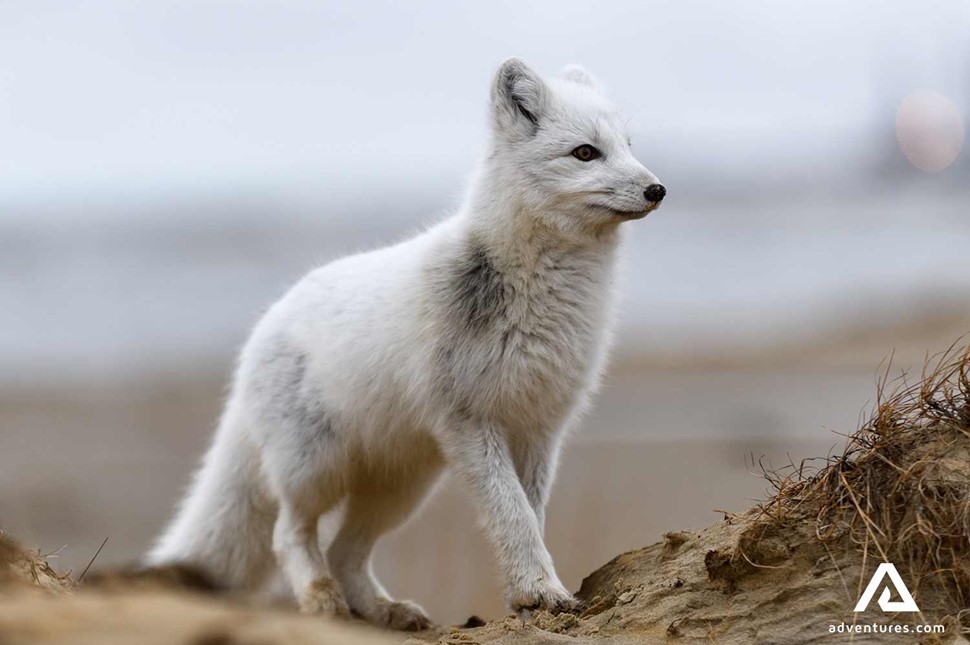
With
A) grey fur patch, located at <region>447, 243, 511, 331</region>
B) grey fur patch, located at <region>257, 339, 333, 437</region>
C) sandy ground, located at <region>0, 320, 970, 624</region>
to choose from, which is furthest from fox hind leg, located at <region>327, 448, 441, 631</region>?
sandy ground, located at <region>0, 320, 970, 624</region>

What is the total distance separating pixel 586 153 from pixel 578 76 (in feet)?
3.21

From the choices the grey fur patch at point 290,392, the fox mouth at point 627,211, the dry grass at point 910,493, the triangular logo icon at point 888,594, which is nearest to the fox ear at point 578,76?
the fox mouth at point 627,211

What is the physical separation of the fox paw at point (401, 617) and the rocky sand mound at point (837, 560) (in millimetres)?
1197

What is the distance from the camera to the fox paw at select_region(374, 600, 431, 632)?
18.4ft

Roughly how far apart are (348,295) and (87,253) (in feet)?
55.4

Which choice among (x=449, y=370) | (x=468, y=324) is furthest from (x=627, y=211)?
(x=449, y=370)

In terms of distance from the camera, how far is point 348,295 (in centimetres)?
557

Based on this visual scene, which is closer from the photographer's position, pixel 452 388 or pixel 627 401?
pixel 452 388

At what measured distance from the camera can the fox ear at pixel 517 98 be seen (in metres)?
5.43

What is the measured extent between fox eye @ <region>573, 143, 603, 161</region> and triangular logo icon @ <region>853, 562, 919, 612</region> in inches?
88.2

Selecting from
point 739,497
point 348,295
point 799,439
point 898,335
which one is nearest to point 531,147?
point 348,295

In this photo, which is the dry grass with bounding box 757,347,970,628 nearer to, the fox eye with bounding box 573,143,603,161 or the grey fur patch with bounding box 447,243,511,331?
the grey fur patch with bounding box 447,243,511,331

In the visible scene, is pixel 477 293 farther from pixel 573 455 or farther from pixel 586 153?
pixel 573 455

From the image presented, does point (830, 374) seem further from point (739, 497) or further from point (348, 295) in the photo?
point (348, 295)
